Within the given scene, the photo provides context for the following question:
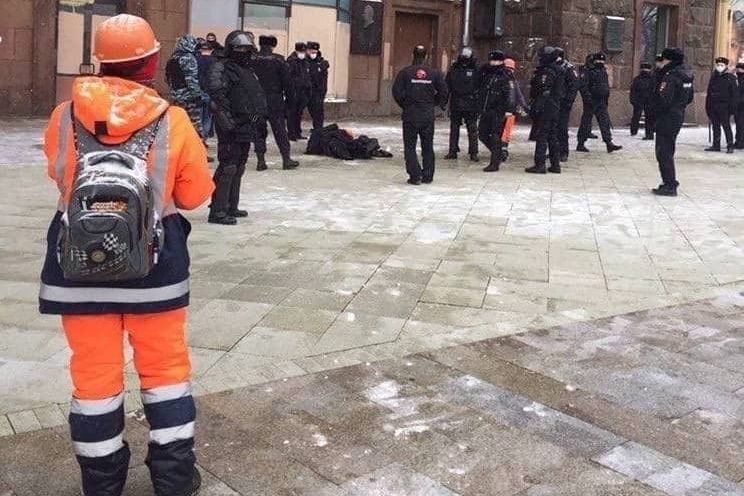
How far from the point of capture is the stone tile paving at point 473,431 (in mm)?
3449

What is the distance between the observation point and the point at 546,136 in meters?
13.1

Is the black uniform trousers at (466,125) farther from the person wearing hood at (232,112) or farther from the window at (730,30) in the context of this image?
the window at (730,30)

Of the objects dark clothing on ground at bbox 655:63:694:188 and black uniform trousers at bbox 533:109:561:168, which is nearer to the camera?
dark clothing on ground at bbox 655:63:694:188

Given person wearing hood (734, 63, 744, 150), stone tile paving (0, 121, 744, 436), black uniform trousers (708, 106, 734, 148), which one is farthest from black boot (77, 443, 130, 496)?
person wearing hood (734, 63, 744, 150)

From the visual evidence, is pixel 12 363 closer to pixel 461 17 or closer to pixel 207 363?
pixel 207 363

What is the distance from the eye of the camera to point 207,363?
472cm

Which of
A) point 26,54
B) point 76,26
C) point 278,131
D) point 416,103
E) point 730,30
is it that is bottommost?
point 278,131

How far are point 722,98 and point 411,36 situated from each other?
27.8 feet

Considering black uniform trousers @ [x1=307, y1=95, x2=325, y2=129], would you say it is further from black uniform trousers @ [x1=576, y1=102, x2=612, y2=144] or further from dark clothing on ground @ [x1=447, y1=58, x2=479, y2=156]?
black uniform trousers @ [x1=576, y1=102, x2=612, y2=144]

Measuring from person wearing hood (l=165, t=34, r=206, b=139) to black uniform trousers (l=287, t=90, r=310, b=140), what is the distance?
13.0 ft

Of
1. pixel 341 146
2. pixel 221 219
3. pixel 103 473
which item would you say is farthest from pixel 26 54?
pixel 103 473

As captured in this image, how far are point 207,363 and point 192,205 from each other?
1.68 m

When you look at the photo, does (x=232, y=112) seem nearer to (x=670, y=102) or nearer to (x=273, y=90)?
(x=273, y=90)

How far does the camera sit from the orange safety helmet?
3061 millimetres
